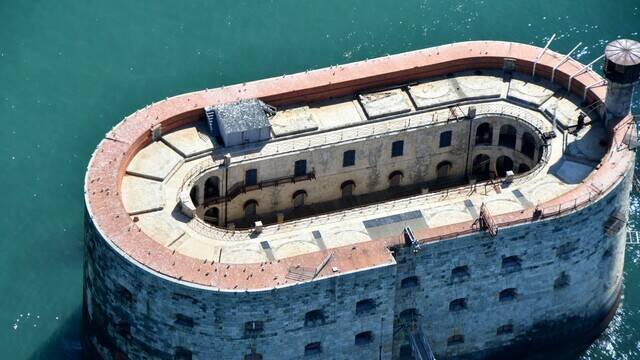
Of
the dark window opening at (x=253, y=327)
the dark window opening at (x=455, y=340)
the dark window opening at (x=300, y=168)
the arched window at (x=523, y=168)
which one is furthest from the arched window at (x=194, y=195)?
the arched window at (x=523, y=168)

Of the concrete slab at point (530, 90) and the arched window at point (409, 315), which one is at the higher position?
the concrete slab at point (530, 90)

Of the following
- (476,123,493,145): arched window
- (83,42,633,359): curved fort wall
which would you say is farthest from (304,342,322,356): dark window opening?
(476,123,493,145): arched window

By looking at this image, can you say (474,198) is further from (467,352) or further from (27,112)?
(27,112)

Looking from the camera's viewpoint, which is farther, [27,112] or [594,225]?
[27,112]

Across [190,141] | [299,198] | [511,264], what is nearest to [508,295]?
[511,264]

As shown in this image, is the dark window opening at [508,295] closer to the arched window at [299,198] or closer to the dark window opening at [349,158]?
the dark window opening at [349,158]

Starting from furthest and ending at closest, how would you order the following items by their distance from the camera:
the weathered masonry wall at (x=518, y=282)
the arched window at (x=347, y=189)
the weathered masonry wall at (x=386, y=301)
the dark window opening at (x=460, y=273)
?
the arched window at (x=347, y=189) < the dark window opening at (x=460, y=273) < the weathered masonry wall at (x=518, y=282) < the weathered masonry wall at (x=386, y=301)

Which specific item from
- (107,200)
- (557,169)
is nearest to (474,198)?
(557,169)
